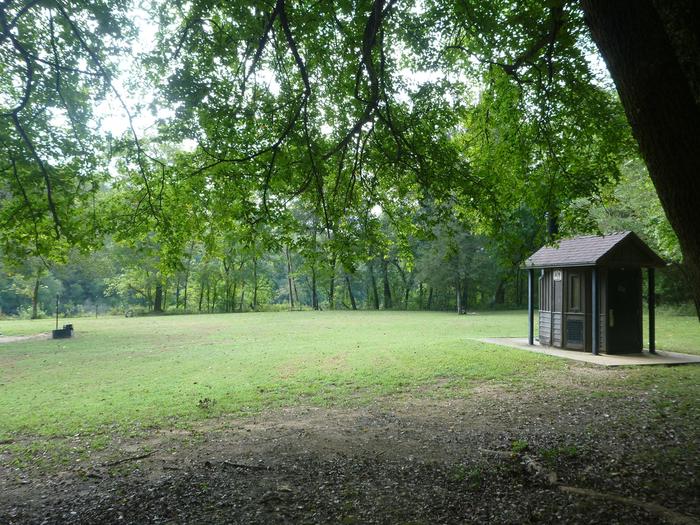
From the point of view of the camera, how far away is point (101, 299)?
61250mm

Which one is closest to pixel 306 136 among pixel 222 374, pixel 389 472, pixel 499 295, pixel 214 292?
pixel 389 472

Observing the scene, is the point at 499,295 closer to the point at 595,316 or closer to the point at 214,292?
the point at 214,292

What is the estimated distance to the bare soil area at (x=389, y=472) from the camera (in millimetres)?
4234

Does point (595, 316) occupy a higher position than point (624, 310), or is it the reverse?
point (624, 310)

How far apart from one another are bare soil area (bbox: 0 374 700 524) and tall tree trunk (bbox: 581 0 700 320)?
261 cm

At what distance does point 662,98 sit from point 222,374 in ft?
36.1

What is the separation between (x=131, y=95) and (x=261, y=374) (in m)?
7.00

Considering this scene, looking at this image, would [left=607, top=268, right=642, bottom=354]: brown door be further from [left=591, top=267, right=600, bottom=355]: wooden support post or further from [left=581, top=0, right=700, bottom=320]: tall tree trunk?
[left=581, top=0, right=700, bottom=320]: tall tree trunk

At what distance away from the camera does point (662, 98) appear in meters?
2.77

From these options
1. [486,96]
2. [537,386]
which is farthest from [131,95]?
[537,386]

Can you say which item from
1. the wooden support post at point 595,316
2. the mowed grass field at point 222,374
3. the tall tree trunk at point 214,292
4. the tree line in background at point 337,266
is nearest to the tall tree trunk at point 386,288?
the tree line in background at point 337,266

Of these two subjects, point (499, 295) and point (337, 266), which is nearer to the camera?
point (337, 266)

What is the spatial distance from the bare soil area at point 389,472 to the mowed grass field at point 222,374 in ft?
3.84

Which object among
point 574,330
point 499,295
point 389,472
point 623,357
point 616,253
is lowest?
point 389,472
